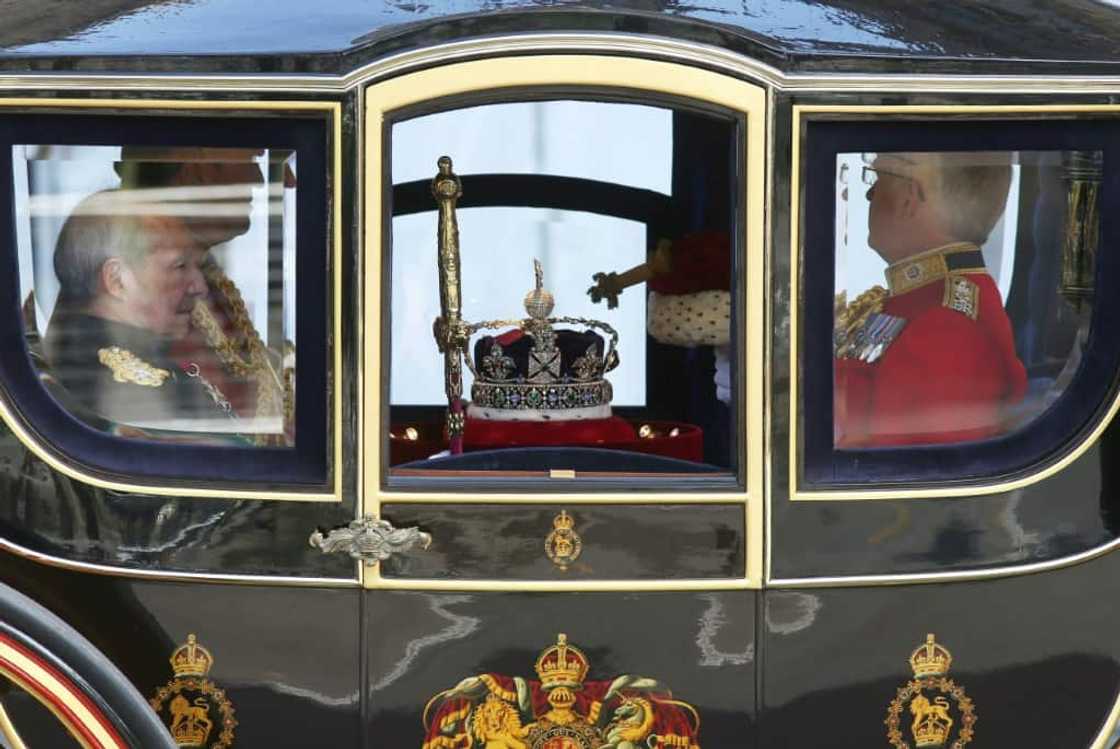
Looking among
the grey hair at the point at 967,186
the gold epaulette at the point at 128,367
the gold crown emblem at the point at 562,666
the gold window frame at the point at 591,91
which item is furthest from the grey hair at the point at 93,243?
the grey hair at the point at 967,186

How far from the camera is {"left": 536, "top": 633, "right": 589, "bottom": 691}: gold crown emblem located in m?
3.48

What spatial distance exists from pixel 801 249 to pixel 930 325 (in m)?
0.35

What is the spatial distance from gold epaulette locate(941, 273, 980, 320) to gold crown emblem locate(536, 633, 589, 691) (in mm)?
989

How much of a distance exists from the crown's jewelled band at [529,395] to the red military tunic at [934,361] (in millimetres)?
591

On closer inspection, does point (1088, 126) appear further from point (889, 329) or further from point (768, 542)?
point (768, 542)

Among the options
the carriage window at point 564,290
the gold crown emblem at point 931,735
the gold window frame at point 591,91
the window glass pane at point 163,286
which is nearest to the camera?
the gold window frame at point 591,91

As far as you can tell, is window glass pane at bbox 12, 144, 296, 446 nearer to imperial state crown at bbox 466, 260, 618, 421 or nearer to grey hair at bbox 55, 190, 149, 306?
grey hair at bbox 55, 190, 149, 306

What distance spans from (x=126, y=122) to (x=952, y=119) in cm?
153

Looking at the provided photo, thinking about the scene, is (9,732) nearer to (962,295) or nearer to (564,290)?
(564,290)

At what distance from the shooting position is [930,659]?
3551 millimetres

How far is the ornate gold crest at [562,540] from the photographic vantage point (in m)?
3.44

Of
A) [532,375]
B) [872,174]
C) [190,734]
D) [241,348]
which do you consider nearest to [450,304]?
[532,375]

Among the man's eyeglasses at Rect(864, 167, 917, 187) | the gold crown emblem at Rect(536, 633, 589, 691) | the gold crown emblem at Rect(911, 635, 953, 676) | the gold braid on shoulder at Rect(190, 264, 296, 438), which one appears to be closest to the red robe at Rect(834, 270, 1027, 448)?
the man's eyeglasses at Rect(864, 167, 917, 187)

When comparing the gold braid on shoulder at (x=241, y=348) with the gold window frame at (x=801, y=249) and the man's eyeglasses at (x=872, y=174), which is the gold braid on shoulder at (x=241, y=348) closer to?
the gold window frame at (x=801, y=249)
